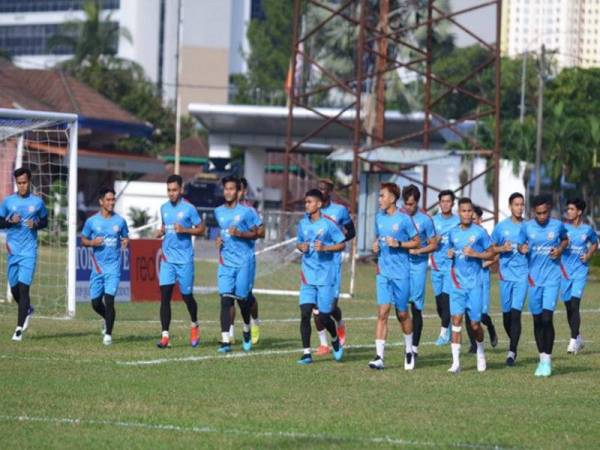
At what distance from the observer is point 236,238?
18516mm

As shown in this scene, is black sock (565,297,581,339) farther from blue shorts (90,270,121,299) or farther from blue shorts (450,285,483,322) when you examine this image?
blue shorts (90,270,121,299)

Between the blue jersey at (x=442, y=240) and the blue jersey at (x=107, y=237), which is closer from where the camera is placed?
the blue jersey at (x=107, y=237)

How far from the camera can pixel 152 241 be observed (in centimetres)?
3028

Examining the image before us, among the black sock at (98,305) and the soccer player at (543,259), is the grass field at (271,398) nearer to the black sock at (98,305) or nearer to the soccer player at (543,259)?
the black sock at (98,305)

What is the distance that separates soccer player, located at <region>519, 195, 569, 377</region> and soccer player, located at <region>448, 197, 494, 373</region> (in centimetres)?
48

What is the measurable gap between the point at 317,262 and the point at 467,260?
5.61 feet

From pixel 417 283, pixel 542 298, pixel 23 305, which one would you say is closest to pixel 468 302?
pixel 542 298

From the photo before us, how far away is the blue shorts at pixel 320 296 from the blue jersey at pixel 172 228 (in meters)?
2.09

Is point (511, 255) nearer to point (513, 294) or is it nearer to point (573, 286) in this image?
point (513, 294)

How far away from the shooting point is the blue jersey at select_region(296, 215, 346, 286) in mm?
17391

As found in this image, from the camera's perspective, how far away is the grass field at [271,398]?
455 inches

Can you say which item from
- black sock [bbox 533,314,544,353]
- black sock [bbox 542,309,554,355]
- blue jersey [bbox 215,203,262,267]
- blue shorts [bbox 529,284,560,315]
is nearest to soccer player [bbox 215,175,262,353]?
blue jersey [bbox 215,203,262,267]

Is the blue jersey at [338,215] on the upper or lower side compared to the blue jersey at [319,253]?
upper

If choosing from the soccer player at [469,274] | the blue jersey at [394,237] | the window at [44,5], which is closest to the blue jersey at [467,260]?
the soccer player at [469,274]
